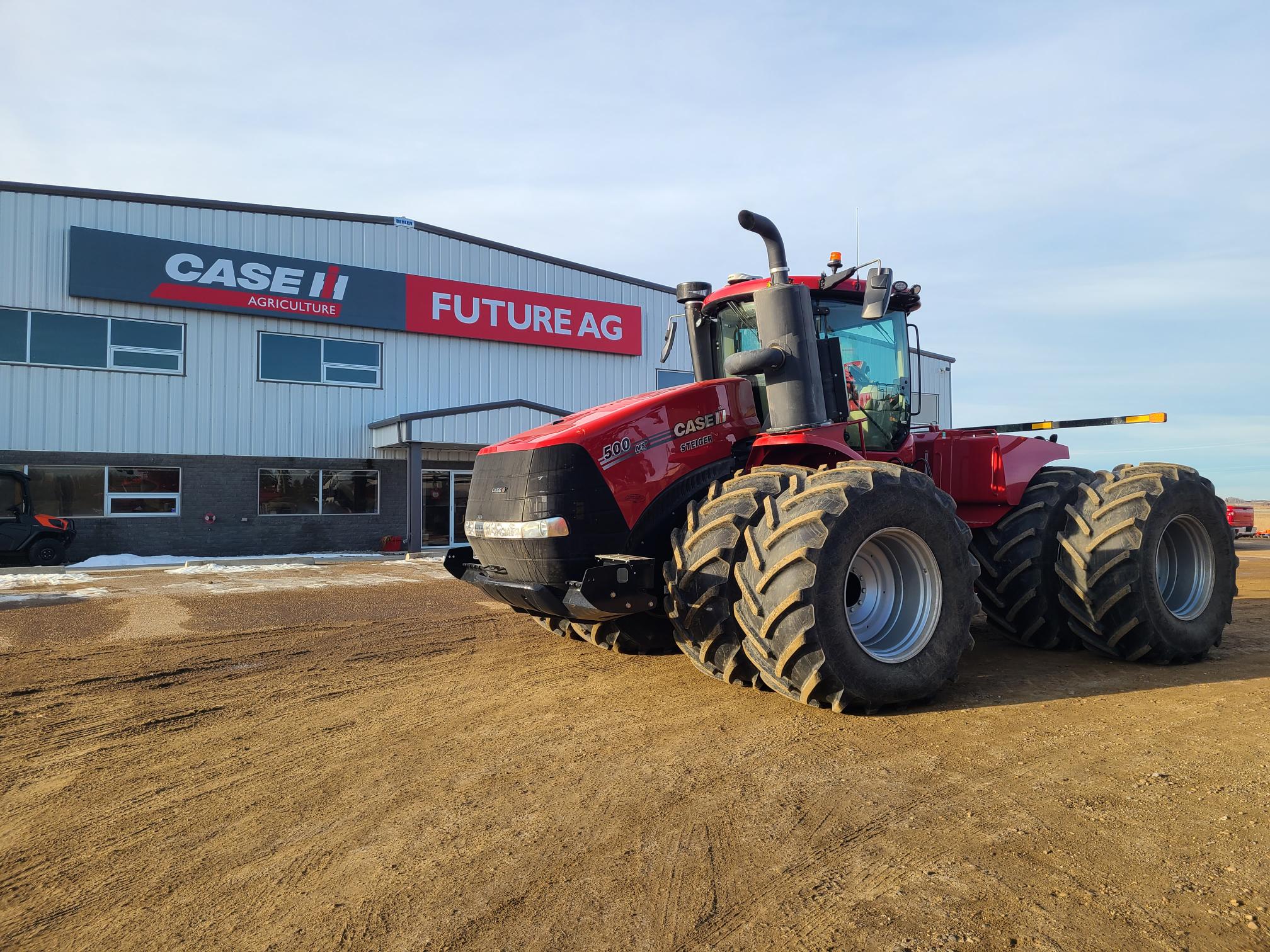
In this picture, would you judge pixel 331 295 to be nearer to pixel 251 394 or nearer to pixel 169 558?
pixel 251 394

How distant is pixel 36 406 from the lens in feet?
54.4

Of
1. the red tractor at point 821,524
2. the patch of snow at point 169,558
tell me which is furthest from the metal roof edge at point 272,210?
the red tractor at point 821,524

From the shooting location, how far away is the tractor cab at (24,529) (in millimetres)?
15266

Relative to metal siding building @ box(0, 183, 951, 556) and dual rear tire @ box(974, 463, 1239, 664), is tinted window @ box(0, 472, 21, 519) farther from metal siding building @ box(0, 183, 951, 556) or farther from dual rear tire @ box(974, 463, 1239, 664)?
dual rear tire @ box(974, 463, 1239, 664)

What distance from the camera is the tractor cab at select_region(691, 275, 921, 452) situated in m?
6.12

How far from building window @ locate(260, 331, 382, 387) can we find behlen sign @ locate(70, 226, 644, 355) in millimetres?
517

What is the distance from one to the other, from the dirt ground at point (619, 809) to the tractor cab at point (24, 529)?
37.7 ft

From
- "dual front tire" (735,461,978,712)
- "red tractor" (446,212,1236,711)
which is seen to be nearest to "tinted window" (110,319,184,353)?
"red tractor" (446,212,1236,711)

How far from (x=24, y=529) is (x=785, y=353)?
16.0 meters

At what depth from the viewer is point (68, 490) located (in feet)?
55.2

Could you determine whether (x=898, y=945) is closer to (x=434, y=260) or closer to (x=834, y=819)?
(x=834, y=819)

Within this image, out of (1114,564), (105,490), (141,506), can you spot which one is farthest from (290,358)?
(1114,564)

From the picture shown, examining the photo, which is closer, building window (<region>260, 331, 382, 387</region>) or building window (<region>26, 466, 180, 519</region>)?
building window (<region>26, 466, 180, 519</region>)

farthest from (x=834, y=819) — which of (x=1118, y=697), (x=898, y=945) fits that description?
(x=1118, y=697)
